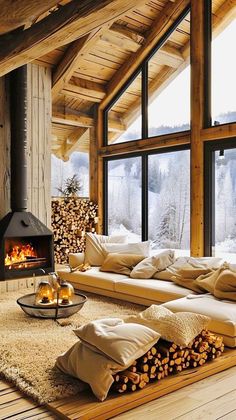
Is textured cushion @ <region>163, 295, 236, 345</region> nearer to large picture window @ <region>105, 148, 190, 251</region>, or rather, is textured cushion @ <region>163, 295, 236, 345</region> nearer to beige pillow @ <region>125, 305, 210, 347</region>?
beige pillow @ <region>125, 305, 210, 347</region>

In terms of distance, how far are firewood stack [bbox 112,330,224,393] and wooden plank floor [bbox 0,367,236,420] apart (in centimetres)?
15

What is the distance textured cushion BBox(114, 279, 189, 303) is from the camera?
416 centimetres

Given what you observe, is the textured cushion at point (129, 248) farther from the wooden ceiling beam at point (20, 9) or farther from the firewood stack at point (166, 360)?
the wooden ceiling beam at point (20, 9)

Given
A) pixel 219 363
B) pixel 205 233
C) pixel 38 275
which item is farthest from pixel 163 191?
pixel 219 363

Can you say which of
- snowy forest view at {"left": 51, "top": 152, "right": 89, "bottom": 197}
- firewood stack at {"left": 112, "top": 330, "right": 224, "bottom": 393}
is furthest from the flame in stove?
firewood stack at {"left": 112, "top": 330, "right": 224, "bottom": 393}

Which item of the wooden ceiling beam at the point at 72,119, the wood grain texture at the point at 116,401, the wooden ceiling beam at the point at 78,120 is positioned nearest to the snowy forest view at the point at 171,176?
the wooden ceiling beam at the point at 78,120

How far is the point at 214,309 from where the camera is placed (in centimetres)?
342

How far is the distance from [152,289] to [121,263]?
1007 mm

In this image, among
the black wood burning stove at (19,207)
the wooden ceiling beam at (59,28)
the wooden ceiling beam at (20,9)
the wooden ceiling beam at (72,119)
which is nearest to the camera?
the wooden ceiling beam at (20,9)

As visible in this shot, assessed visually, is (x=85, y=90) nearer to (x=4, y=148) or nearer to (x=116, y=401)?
(x=4, y=148)

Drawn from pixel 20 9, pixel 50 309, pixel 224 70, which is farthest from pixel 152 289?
pixel 224 70

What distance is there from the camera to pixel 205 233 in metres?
5.90

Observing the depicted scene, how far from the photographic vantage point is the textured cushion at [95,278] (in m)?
4.91

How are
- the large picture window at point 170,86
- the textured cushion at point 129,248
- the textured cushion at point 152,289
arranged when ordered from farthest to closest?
the large picture window at point 170,86 < the textured cushion at point 129,248 < the textured cushion at point 152,289
